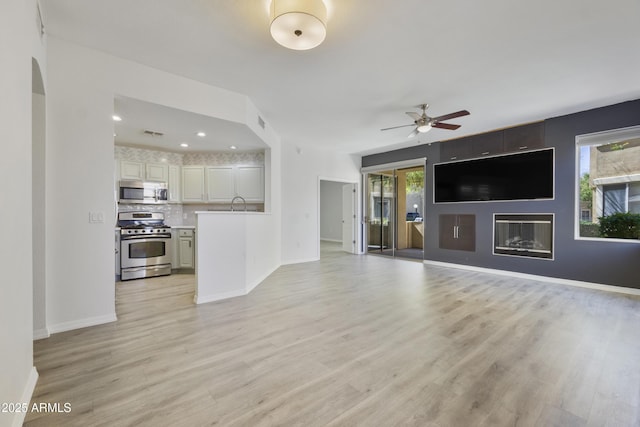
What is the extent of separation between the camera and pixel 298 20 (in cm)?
203

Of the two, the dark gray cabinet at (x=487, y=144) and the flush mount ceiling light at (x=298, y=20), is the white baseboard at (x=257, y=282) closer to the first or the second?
the flush mount ceiling light at (x=298, y=20)

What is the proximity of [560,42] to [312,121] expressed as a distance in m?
3.48

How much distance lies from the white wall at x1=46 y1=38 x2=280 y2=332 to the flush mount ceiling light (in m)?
2.03

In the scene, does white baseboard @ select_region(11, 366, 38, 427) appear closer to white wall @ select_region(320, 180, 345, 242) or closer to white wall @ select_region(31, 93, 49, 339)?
white wall @ select_region(31, 93, 49, 339)

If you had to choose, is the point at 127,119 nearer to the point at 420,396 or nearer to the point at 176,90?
the point at 176,90

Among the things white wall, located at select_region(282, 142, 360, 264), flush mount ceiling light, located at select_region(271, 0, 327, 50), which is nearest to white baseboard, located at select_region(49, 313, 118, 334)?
flush mount ceiling light, located at select_region(271, 0, 327, 50)

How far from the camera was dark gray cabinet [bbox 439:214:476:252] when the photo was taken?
589 cm

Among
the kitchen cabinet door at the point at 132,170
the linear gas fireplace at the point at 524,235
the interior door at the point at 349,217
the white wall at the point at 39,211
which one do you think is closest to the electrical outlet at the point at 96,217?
the white wall at the point at 39,211

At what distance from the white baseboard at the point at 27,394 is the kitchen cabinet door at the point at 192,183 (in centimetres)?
443

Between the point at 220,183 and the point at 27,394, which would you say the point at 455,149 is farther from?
the point at 27,394

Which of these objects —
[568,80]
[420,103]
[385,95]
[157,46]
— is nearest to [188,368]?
[157,46]

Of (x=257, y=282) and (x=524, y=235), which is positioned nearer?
(x=257, y=282)

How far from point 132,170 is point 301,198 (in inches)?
142

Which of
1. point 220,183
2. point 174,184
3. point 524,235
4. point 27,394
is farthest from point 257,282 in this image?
point 524,235
